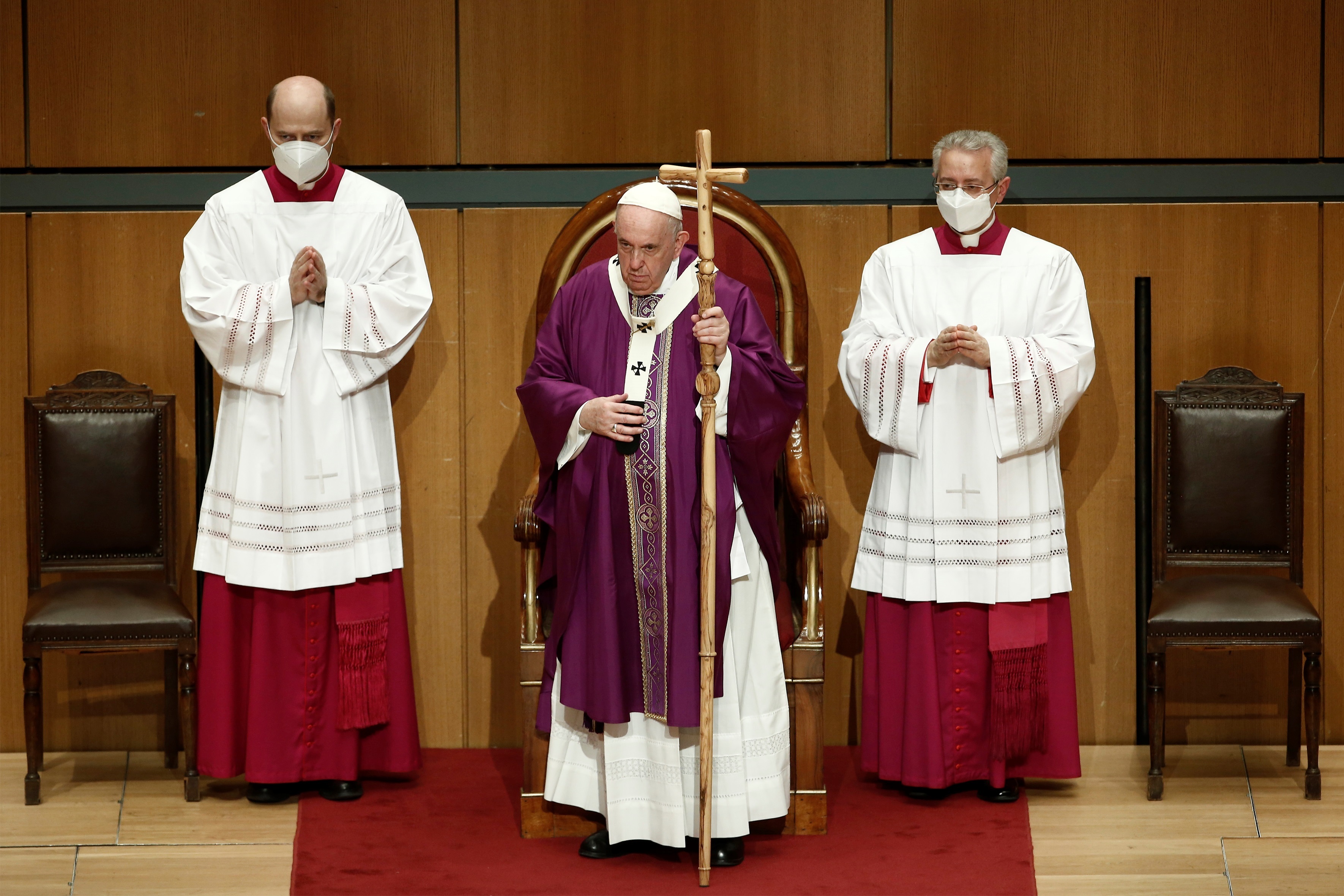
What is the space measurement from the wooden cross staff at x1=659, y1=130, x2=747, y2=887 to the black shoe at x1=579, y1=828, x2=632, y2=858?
350 mm

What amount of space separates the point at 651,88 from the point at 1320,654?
2.99m

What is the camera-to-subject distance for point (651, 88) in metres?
5.65

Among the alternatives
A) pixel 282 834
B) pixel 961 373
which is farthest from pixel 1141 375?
pixel 282 834

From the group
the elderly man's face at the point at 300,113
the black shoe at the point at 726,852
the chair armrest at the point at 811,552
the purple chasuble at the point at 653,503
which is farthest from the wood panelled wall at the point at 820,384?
the black shoe at the point at 726,852

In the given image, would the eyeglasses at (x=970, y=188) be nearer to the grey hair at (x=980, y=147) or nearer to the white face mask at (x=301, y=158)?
the grey hair at (x=980, y=147)

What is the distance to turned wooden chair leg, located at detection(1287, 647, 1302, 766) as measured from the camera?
534 cm

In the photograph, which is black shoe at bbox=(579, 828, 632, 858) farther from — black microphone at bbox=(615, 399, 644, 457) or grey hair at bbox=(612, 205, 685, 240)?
grey hair at bbox=(612, 205, 685, 240)

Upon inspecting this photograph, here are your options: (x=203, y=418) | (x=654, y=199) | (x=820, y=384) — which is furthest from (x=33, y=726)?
(x=820, y=384)

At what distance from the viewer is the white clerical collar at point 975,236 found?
513 cm

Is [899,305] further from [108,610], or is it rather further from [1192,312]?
[108,610]

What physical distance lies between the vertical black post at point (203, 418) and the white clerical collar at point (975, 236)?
266cm

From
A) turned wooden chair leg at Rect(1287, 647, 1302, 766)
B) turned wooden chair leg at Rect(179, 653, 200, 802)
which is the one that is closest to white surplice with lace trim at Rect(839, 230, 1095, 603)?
turned wooden chair leg at Rect(1287, 647, 1302, 766)

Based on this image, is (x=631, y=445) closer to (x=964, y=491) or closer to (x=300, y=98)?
(x=964, y=491)

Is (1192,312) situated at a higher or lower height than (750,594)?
higher
